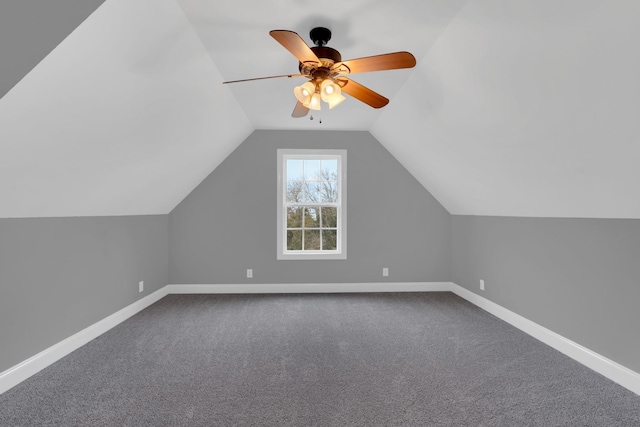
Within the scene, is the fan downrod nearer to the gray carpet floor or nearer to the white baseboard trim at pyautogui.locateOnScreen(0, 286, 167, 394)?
the gray carpet floor

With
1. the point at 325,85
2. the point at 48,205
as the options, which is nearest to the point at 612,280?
the point at 325,85

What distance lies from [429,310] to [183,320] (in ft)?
9.22

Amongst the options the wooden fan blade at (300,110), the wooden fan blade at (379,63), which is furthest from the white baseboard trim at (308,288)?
the wooden fan blade at (379,63)

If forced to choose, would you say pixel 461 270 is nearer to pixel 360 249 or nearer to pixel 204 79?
pixel 360 249

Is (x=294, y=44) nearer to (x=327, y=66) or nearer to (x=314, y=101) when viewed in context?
(x=327, y=66)

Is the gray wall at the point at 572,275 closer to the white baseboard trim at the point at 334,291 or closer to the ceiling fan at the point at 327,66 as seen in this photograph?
the white baseboard trim at the point at 334,291

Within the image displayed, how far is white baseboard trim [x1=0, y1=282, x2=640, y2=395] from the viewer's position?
7.20ft

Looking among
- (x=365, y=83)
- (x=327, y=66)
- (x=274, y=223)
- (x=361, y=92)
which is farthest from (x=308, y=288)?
(x=327, y=66)

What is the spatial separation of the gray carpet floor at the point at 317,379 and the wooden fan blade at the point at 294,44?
2082 millimetres

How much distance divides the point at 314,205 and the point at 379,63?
291 cm

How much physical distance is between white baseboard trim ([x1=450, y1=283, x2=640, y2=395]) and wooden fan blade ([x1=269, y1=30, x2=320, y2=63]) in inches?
115

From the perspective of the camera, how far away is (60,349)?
2.55 meters

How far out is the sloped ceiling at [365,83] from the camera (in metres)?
1.55

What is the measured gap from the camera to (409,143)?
3.79 meters
